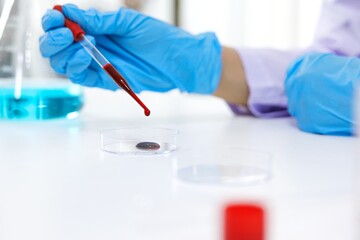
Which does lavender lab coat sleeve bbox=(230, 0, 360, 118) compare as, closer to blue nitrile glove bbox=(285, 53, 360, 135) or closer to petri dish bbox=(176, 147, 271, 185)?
blue nitrile glove bbox=(285, 53, 360, 135)

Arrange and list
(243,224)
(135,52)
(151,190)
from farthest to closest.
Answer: (135,52) < (151,190) < (243,224)

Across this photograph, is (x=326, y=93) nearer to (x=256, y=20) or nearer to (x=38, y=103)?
(x=38, y=103)

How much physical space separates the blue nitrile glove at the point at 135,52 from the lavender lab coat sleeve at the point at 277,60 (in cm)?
9

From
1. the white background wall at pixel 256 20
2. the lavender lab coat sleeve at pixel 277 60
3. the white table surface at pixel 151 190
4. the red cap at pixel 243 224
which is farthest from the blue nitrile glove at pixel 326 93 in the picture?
the white background wall at pixel 256 20

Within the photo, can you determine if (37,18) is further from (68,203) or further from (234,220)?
(234,220)

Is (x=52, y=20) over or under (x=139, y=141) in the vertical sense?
over

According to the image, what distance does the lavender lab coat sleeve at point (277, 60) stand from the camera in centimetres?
105

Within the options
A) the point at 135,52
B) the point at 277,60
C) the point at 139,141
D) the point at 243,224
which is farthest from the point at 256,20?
the point at 243,224

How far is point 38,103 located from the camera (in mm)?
902

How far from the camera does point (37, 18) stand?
879 mm

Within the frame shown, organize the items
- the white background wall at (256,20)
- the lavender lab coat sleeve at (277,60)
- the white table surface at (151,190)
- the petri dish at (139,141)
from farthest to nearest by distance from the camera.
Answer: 1. the white background wall at (256,20)
2. the lavender lab coat sleeve at (277,60)
3. the petri dish at (139,141)
4. the white table surface at (151,190)

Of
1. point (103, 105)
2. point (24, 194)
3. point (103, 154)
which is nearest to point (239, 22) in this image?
point (103, 105)

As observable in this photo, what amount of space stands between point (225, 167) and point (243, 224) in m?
0.30

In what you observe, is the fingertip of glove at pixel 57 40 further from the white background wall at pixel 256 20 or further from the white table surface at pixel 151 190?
the white background wall at pixel 256 20
